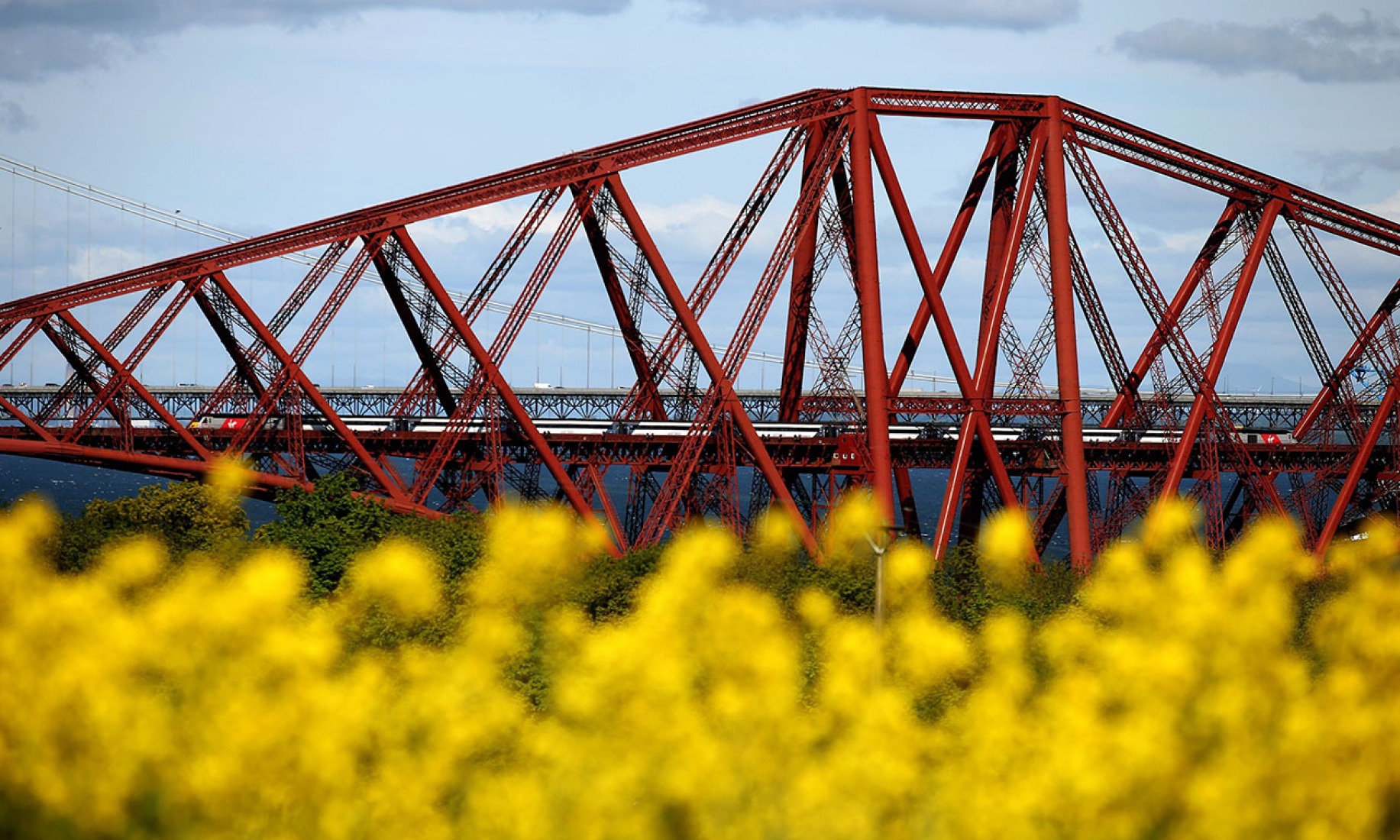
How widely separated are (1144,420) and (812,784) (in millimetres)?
55839

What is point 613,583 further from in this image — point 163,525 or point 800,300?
point 163,525

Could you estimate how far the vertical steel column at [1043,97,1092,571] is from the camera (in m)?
73.2

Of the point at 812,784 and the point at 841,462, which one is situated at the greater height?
the point at 841,462

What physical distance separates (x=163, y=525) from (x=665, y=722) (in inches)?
1786

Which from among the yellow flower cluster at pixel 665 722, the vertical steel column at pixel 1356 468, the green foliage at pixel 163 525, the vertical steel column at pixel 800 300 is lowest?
the yellow flower cluster at pixel 665 722

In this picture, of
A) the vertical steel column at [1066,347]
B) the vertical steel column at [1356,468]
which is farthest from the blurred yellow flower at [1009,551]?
the vertical steel column at [1356,468]

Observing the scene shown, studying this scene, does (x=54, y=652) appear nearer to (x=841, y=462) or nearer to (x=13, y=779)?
(x=13, y=779)

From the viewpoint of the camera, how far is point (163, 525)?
79438mm

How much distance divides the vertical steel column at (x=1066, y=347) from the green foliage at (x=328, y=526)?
91.9 feet

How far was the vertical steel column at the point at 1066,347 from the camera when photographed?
73188 millimetres

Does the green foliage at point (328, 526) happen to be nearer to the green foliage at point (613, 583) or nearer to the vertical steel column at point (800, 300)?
the green foliage at point (613, 583)

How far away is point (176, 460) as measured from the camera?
238 ft

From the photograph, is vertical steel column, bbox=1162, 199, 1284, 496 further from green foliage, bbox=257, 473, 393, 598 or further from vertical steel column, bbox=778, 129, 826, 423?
green foliage, bbox=257, 473, 393, 598

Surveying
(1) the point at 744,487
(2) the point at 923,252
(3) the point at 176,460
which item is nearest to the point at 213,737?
(3) the point at 176,460
